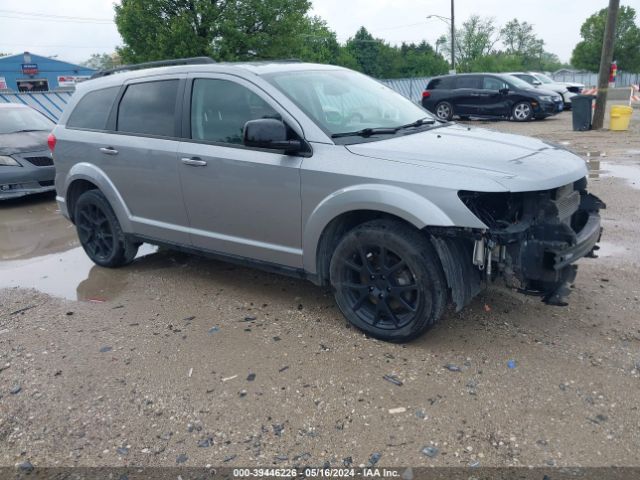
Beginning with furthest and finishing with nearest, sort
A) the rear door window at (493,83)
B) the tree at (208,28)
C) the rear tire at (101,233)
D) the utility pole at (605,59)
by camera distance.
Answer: the rear door window at (493,83) → the tree at (208,28) → the utility pole at (605,59) → the rear tire at (101,233)

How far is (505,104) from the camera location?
18.9 meters

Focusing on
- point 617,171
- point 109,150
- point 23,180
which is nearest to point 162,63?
point 109,150

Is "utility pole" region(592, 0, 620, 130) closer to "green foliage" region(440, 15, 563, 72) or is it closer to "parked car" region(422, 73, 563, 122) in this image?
"parked car" region(422, 73, 563, 122)

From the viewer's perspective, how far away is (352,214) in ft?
12.4

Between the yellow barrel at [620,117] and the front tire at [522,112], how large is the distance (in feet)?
11.9

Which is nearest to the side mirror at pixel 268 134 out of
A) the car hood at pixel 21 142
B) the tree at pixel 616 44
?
the car hood at pixel 21 142

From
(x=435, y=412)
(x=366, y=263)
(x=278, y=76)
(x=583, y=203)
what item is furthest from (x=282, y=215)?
(x=583, y=203)

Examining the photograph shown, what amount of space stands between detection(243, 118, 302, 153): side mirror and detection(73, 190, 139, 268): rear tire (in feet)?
7.11

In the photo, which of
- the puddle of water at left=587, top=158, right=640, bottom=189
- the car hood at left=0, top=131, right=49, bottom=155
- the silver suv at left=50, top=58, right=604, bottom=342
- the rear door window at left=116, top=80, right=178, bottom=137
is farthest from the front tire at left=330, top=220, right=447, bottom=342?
the car hood at left=0, top=131, right=49, bottom=155

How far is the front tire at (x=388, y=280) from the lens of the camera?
3463 millimetres

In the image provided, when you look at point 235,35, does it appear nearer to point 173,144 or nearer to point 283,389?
point 173,144

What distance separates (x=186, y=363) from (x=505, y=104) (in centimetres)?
1767

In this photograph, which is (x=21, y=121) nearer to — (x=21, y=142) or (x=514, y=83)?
(x=21, y=142)

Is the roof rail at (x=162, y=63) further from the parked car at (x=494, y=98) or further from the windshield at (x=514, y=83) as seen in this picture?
the windshield at (x=514, y=83)
